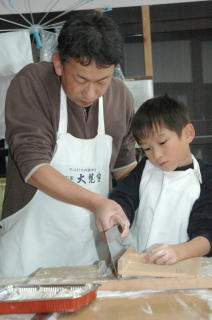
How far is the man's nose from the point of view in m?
1.15

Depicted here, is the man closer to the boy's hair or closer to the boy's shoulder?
the boy's hair

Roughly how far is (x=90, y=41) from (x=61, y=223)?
0.69m

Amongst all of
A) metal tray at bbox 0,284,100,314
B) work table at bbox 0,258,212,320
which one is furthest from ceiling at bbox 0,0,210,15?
metal tray at bbox 0,284,100,314

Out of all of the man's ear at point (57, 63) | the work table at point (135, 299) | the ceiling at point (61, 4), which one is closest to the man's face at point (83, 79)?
the man's ear at point (57, 63)

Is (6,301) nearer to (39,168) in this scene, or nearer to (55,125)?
(39,168)

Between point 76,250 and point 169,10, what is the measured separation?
2.54 metres

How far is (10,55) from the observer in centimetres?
262

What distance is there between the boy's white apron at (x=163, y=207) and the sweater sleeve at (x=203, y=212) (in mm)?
22

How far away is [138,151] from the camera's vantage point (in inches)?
123

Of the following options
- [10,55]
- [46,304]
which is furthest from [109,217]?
[10,55]

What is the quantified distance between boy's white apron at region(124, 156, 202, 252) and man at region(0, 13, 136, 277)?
0.18 meters

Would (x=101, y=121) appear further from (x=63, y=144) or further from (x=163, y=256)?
(x=163, y=256)

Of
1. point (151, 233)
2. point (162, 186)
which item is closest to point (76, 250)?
point (151, 233)

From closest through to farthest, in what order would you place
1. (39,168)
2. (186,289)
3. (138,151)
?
(186,289)
(39,168)
(138,151)
